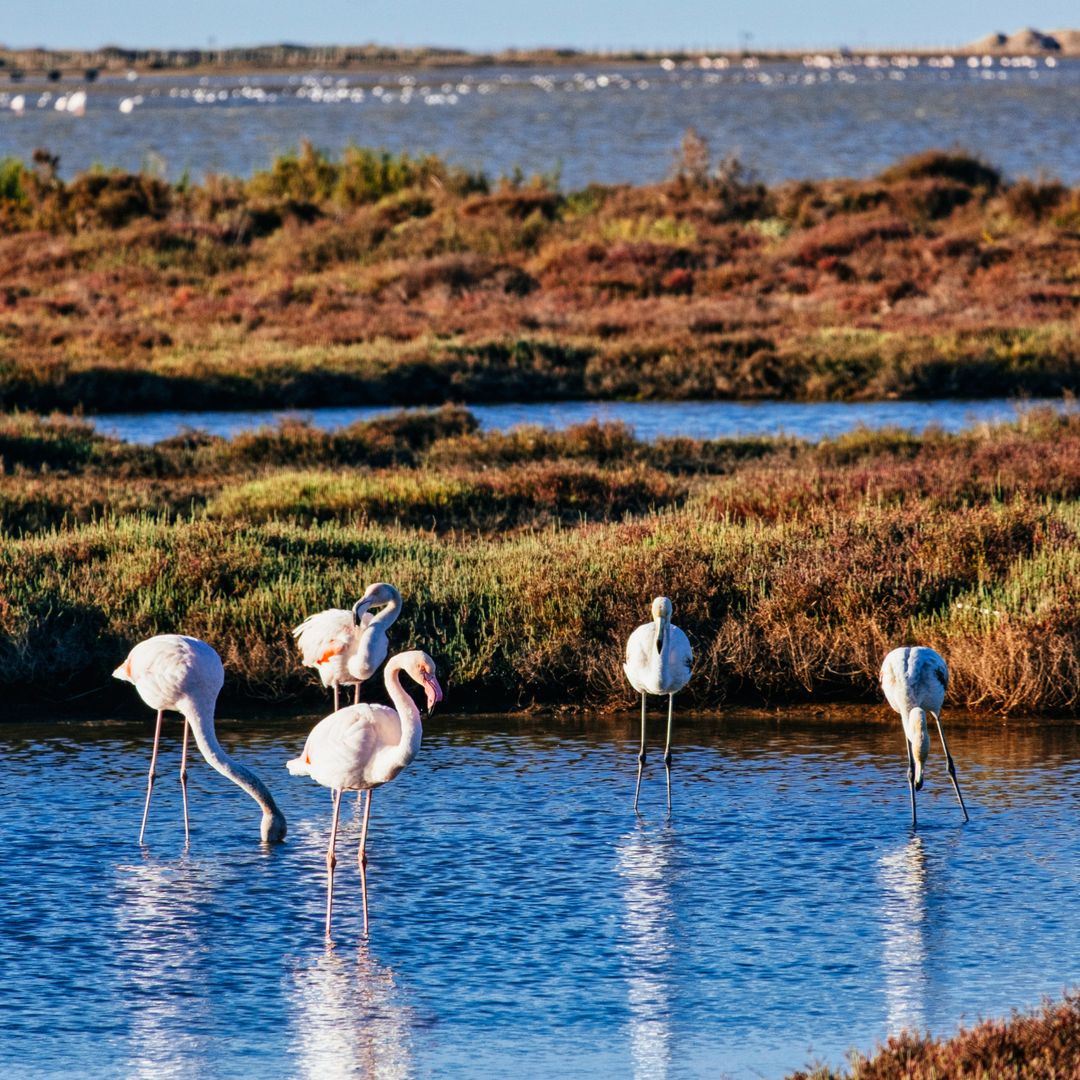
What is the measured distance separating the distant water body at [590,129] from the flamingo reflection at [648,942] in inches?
1557

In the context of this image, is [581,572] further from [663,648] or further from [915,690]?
[915,690]


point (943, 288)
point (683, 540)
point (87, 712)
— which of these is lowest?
point (87, 712)

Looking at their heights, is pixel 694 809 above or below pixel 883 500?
below

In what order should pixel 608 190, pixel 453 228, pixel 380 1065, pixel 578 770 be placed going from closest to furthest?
pixel 380 1065
pixel 578 770
pixel 453 228
pixel 608 190

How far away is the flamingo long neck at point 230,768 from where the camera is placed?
294 inches

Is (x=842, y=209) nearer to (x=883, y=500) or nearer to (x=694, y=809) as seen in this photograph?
(x=883, y=500)

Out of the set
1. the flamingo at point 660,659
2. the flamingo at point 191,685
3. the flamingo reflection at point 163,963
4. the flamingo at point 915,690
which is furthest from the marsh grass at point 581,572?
the flamingo reflection at point 163,963

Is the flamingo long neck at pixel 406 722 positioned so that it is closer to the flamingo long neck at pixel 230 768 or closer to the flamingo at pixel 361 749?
the flamingo at pixel 361 749

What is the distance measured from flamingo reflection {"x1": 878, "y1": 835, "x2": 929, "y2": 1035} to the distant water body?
39.8 meters

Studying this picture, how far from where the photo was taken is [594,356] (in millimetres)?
25141

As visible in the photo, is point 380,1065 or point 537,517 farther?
point 537,517

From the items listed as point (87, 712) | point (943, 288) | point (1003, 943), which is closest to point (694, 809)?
point (1003, 943)

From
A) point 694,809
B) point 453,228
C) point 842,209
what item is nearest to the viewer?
point 694,809

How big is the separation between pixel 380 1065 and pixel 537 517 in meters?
9.02
